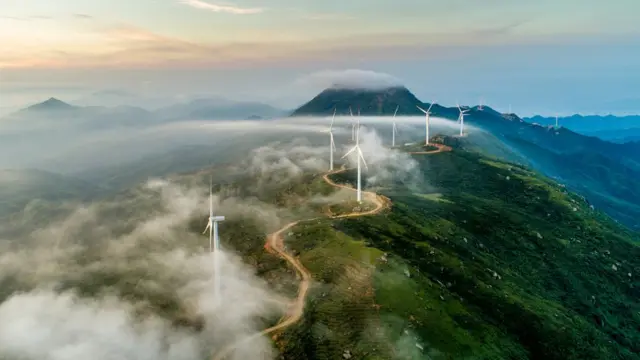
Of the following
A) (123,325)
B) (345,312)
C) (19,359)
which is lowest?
(19,359)

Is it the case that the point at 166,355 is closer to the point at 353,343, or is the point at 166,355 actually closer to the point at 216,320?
the point at 216,320

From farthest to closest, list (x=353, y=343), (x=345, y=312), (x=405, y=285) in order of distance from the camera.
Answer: (x=405, y=285) < (x=345, y=312) < (x=353, y=343)

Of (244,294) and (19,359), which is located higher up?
(244,294)

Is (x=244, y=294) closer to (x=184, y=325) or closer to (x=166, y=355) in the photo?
(x=184, y=325)

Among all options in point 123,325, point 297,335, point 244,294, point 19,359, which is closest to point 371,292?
point 297,335

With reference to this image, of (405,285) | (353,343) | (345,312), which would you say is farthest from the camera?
(405,285)

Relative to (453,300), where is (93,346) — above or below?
below

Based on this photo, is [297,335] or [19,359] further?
[19,359]

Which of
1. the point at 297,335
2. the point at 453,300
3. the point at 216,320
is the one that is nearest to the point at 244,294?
the point at 216,320

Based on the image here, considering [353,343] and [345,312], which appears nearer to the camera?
[353,343]
